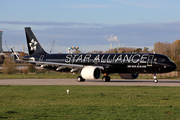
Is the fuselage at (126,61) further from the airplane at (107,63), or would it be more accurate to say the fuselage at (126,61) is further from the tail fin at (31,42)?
the tail fin at (31,42)

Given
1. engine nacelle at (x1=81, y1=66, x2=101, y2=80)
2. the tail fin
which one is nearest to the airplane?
engine nacelle at (x1=81, y1=66, x2=101, y2=80)

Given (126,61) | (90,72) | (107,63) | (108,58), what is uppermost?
(108,58)

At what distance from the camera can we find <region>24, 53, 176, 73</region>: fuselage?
1522 inches

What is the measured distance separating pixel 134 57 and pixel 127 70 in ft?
6.58

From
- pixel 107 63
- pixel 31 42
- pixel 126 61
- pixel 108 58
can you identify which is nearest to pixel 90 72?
pixel 107 63

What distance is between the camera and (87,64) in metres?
43.5

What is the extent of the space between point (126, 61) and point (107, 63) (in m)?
2.93

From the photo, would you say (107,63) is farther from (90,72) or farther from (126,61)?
(90,72)

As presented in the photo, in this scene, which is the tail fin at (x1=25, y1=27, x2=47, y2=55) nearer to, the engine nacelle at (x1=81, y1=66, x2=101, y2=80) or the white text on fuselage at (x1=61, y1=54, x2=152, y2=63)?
the white text on fuselage at (x1=61, y1=54, x2=152, y2=63)

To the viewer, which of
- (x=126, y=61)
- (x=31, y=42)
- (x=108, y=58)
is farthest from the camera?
(x=31, y=42)

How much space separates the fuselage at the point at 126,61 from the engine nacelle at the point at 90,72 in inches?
60.0

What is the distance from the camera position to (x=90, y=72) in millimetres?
39344

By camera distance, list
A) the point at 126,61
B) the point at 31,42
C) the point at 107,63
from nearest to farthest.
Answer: the point at 126,61, the point at 107,63, the point at 31,42

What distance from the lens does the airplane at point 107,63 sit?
128ft
